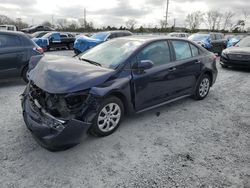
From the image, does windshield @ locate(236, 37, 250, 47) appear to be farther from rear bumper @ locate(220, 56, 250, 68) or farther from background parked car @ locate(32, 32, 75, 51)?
background parked car @ locate(32, 32, 75, 51)

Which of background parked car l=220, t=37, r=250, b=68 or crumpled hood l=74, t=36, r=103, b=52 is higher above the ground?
crumpled hood l=74, t=36, r=103, b=52

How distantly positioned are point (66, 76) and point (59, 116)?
0.57m

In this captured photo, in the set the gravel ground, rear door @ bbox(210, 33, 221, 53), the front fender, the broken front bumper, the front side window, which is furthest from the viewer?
rear door @ bbox(210, 33, 221, 53)

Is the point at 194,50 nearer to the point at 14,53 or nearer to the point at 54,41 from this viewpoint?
the point at 14,53

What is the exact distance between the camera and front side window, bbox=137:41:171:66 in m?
4.14

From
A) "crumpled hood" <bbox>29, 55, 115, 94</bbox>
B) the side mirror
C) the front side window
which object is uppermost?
the front side window

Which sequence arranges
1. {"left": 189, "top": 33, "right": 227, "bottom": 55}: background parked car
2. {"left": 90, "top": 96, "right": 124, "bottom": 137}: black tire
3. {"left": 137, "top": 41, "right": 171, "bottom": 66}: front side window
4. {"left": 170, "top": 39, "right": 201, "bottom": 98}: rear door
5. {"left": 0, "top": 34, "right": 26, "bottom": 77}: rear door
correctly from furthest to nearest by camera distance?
{"left": 189, "top": 33, "right": 227, "bottom": 55}: background parked car → {"left": 0, "top": 34, "right": 26, "bottom": 77}: rear door → {"left": 170, "top": 39, "right": 201, "bottom": 98}: rear door → {"left": 137, "top": 41, "right": 171, "bottom": 66}: front side window → {"left": 90, "top": 96, "right": 124, "bottom": 137}: black tire

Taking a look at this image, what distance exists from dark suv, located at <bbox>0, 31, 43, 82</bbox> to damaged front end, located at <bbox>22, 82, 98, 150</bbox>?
330 centimetres

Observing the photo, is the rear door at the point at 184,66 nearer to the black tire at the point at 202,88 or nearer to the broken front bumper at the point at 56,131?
the black tire at the point at 202,88

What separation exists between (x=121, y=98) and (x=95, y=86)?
25.8 inches

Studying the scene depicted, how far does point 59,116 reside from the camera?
306 centimetres

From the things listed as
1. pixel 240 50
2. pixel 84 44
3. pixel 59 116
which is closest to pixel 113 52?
pixel 59 116

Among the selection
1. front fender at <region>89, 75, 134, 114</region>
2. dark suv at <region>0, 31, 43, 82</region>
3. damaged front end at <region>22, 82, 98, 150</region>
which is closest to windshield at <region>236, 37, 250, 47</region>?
front fender at <region>89, 75, 134, 114</region>

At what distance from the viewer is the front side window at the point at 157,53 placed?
4.14 m
